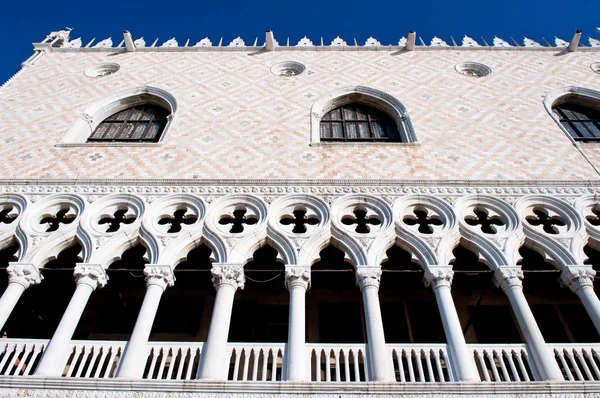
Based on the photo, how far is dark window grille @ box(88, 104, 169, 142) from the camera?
31.9ft

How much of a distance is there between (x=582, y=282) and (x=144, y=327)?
5.02m

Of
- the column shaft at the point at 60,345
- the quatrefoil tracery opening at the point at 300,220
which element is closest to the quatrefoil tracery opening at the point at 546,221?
the quatrefoil tracery opening at the point at 300,220

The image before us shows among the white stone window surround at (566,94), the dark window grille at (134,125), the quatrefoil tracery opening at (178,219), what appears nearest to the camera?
the quatrefoil tracery opening at (178,219)

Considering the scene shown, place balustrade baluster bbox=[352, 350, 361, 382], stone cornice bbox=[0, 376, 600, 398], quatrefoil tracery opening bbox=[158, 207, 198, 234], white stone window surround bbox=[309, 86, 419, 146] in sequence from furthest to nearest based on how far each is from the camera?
white stone window surround bbox=[309, 86, 419, 146], quatrefoil tracery opening bbox=[158, 207, 198, 234], balustrade baluster bbox=[352, 350, 361, 382], stone cornice bbox=[0, 376, 600, 398]

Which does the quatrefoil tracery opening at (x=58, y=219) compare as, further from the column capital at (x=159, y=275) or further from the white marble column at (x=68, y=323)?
the column capital at (x=159, y=275)

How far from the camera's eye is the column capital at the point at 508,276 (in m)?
6.03

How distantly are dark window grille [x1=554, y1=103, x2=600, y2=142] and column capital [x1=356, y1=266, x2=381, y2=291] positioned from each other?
219 inches

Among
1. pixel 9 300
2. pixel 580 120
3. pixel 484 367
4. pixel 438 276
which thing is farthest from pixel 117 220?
pixel 580 120

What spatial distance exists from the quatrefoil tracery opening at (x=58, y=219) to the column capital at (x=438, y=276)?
4846 millimetres

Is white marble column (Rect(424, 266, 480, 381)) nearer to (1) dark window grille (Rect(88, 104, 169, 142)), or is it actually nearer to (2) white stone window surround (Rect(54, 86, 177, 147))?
(2) white stone window surround (Rect(54, 86, 177, 147))

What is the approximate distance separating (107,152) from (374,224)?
15.3 feet

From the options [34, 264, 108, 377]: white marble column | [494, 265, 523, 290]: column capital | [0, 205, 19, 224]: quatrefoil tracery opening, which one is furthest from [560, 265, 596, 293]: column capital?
[0, 205, 19, 224]: quatrefoil tracery opening

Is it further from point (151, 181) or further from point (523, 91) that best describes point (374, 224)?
point (523, 91)

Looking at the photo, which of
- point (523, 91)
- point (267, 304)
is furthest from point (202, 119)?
point (523, 91)
